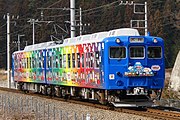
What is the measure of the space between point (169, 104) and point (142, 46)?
361 cm

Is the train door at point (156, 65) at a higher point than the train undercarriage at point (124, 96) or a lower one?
Answer: higher

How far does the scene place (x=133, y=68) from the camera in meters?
17.9

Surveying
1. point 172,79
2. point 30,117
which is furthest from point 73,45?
point 172,79

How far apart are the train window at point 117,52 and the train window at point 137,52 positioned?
297mm

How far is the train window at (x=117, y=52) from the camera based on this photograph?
18016mm

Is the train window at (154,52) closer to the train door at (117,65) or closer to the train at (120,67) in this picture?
the train at (120,67)

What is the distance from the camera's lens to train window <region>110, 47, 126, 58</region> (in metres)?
18.0

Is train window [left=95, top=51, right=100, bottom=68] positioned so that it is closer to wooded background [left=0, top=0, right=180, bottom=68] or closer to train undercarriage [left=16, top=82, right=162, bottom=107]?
train undercarriage [left=16, top=82, right=162, bottom=107]

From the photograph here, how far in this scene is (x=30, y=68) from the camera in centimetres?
2992

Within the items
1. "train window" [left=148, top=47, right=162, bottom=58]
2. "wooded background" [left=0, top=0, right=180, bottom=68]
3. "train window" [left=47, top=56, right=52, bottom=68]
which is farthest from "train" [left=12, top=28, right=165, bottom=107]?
"wooded background" [left=0, top=0, right=180, bottom=68]

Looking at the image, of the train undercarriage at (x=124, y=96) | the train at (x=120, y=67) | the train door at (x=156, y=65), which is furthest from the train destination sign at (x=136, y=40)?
the train undercarriage at (x=124, y=96)

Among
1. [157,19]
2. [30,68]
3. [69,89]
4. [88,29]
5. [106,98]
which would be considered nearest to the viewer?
[106,98]

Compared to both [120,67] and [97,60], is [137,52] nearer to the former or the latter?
[120,67]

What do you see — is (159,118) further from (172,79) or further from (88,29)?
(88,29)
